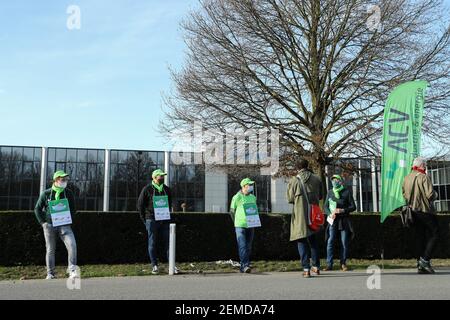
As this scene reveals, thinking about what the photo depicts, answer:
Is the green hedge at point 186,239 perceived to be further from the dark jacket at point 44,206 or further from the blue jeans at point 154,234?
the dark jacket at point 44,206

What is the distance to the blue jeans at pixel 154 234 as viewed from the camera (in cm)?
898

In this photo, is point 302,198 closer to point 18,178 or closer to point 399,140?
point 399,140

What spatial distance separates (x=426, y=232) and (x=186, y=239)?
499cm

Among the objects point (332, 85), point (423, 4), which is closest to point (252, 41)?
point (332, 85)

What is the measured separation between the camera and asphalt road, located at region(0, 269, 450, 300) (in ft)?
20.5

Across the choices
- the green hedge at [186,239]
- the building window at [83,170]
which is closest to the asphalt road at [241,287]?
the green hedge at [186,239]

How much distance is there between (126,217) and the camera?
10688 millimetres

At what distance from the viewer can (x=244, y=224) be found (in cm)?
919

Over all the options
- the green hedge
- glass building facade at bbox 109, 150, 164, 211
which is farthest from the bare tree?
glass building facade at bbox 109, 150, 164, 211

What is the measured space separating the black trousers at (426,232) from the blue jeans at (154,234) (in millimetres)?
4602

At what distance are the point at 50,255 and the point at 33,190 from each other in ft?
150

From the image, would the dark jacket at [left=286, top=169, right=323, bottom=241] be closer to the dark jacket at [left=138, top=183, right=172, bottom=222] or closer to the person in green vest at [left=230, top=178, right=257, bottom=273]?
the person in green vest at [left=230, top=178, right=257, bottom=273]

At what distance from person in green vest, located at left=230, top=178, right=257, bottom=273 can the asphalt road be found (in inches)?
22.7
